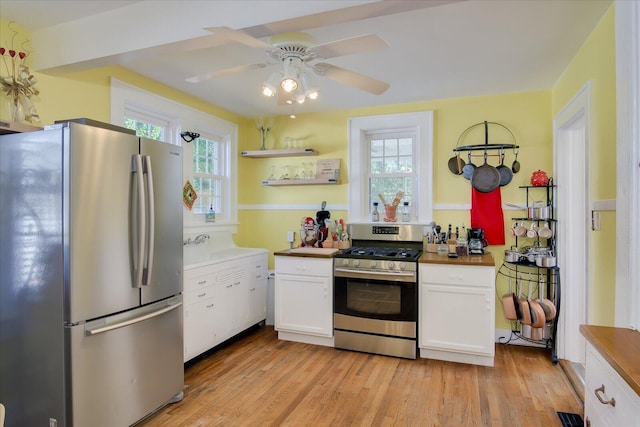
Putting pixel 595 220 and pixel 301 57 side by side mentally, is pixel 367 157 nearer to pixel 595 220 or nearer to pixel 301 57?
pixel 301 57

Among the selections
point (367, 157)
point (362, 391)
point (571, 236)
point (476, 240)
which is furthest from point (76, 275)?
point (571, 236)

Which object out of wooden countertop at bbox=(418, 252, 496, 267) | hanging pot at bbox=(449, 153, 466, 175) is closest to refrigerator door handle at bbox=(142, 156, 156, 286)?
wooden countertop at bbox=(418, 252, 496, 267)

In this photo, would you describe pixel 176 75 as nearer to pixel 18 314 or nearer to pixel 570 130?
pixel 18 314

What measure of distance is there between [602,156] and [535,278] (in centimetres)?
166

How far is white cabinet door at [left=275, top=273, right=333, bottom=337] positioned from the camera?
11.2 ft

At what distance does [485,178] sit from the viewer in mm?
3461

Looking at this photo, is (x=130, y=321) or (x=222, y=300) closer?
(x=130, y=321)

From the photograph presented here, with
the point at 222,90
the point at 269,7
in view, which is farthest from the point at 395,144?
the point at 269,7

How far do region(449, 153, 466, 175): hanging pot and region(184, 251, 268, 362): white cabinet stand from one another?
2230 millimetres

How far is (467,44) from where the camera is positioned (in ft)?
7.90

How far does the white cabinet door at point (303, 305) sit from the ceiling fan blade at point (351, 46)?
2162 mm

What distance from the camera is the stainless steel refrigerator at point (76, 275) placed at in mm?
1786

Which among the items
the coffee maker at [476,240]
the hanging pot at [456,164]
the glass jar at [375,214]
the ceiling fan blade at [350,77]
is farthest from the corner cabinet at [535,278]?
the ceiling fan blade at [350,77]

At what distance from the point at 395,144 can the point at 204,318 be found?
2672 millimetres
